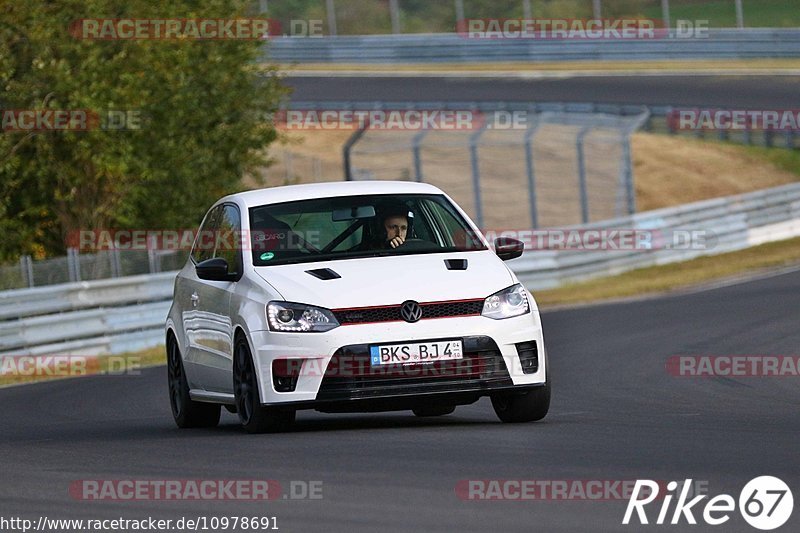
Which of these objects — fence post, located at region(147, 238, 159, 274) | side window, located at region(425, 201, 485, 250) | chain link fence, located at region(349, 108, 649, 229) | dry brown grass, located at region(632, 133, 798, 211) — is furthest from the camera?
dry brown grass, located at region(632, 133, 798, 211)

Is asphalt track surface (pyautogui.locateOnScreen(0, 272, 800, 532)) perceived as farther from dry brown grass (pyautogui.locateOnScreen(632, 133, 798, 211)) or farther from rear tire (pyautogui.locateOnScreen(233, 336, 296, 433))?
dry brown grass (pyautogui.locateOnScreen(632, 133, 798, 211))

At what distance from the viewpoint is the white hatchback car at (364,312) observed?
973cm

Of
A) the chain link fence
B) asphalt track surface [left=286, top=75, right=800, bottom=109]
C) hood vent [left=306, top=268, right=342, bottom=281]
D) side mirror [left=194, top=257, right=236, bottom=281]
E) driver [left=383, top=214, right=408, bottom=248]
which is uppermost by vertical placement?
driver [left=383, top=214, right=408, bottom=248]

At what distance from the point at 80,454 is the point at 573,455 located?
285 centimetres

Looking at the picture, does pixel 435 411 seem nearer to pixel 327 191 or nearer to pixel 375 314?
pixel 327 191

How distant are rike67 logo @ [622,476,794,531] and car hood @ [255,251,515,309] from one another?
2.74 meters

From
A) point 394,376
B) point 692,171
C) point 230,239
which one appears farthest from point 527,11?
point 394,376

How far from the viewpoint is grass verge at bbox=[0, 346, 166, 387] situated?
63.0 ft

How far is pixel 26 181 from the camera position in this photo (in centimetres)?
2553

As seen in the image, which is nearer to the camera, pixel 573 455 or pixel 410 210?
pixel 573 455

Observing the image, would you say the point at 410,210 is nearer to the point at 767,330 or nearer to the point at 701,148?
the point at 767,330

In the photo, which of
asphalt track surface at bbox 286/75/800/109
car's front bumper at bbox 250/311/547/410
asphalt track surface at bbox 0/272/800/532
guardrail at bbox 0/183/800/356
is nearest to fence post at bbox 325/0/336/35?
asphalt track surface at bbox 286/75/800/109

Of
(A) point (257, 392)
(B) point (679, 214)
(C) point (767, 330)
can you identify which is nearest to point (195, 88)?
(B) point (679, 214)

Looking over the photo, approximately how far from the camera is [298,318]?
32.3 ft
